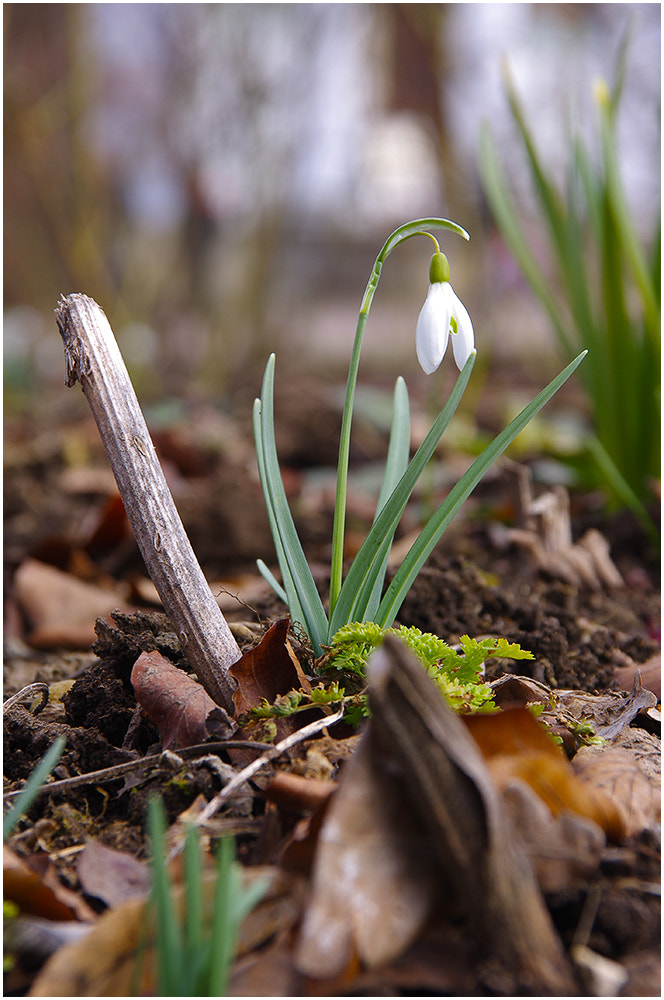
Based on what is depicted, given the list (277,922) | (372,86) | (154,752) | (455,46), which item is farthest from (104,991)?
(455,46)

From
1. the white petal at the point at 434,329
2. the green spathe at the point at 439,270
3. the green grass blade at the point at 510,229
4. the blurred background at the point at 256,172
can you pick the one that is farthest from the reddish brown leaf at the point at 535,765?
the blurred background at the point at 256,172

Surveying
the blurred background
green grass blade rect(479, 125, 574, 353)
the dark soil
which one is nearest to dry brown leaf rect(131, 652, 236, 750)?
the dark soil

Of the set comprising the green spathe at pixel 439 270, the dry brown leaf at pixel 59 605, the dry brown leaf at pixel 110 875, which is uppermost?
the green spathe at pixel 439 270

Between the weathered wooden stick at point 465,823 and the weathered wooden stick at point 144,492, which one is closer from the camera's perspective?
the weathered wooden stick at point 465,823

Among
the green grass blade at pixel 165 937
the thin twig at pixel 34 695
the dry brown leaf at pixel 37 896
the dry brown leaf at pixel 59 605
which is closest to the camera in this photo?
the green grass blade at pixel 165 937

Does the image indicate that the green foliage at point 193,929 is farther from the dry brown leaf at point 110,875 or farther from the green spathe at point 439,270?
the green spathe at point 439,270

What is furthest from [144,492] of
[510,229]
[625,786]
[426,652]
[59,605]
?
[510,229]

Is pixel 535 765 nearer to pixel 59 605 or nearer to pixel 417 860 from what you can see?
pixel 417 860
